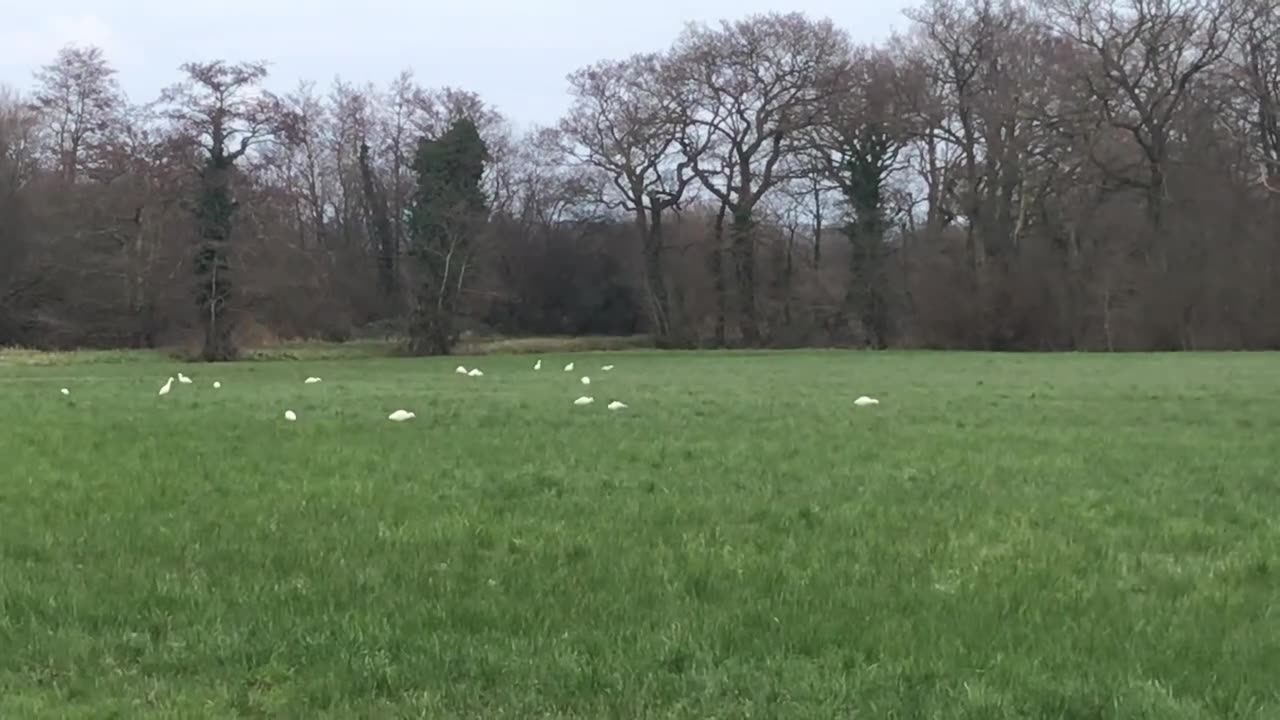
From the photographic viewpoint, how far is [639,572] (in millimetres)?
7031

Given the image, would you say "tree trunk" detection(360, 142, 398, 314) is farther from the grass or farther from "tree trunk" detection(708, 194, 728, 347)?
the grass

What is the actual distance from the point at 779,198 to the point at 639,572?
5789 cm

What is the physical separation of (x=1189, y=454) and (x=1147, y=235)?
4777 cm

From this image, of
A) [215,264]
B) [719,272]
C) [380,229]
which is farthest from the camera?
[380,229]

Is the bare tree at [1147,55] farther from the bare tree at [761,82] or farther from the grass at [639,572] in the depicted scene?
the grass at [639,572]

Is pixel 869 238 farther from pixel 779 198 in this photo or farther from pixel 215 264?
pixel 215 264

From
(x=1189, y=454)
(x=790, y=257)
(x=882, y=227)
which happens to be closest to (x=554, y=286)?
(x=790, y=257)

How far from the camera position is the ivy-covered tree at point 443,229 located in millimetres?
55938

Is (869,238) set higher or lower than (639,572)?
higher

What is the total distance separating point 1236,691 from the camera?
4.89m

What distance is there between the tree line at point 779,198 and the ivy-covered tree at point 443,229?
0.44ft

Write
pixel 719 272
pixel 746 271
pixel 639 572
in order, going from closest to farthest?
pixel 639 572 < pixel 746 271 < pixel 719 272

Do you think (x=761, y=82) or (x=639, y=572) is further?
(x=761, y=82)

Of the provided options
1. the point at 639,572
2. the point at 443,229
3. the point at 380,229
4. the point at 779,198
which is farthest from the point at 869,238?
the point at 639,572
